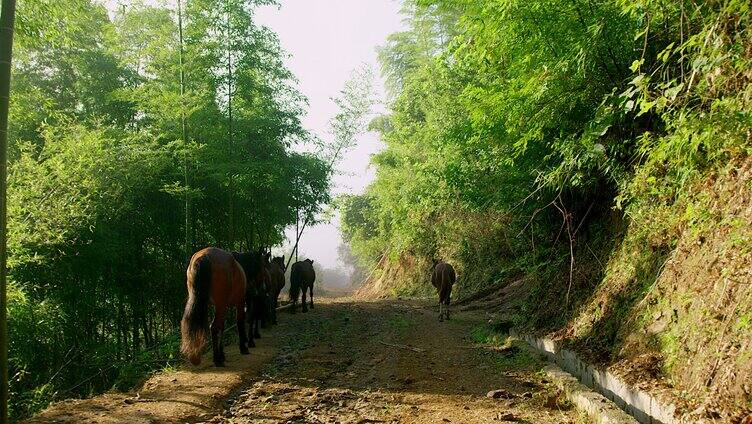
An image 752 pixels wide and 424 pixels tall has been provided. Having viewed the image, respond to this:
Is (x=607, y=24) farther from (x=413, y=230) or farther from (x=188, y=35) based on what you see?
(x=413, y=230)

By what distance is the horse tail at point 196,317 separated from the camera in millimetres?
6336

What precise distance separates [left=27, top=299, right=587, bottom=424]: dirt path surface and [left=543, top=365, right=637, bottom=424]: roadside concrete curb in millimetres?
112

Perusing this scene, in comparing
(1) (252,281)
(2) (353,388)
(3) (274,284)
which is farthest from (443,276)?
(2) (353,388)

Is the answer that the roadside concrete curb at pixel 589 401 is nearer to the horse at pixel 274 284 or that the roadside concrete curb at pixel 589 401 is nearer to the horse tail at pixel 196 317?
the horse tail at pixel 196 317

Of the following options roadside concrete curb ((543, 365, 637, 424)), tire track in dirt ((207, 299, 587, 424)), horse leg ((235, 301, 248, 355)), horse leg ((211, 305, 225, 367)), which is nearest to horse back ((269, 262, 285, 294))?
tire track in dirt ((207, 299, 587, 424))

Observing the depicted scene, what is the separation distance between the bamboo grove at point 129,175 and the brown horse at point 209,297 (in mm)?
1822

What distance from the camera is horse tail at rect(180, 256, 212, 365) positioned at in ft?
20.8

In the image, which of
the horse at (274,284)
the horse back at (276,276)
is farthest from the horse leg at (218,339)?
the horse back at (276,276)

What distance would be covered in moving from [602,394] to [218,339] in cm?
489

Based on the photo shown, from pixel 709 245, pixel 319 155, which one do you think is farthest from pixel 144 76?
pixel 709 245

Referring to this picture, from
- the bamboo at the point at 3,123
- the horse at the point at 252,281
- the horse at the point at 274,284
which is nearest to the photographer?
the bamboo at the point at 3,123

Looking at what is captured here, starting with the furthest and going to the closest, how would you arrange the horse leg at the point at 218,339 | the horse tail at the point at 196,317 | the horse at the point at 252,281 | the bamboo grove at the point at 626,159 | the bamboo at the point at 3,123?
the horse at the point at 252,281, the horse leg at the point at 218,339, the horse tail at the point at 196,317, the bamboo at the point at 3,123, the bamboo grove at the point at 626,159

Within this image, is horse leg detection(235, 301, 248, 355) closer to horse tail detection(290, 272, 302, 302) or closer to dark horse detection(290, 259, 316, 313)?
dark horse detection(290, 259, 316, 313)

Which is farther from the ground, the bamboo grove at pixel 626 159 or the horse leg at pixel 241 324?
the bamboo grove at pixel 626 159
